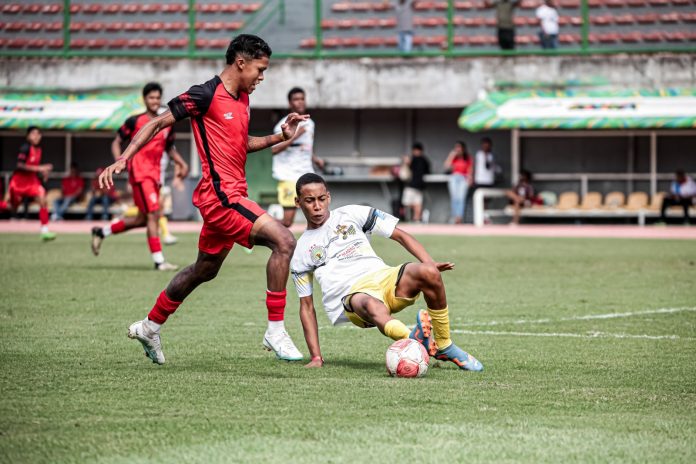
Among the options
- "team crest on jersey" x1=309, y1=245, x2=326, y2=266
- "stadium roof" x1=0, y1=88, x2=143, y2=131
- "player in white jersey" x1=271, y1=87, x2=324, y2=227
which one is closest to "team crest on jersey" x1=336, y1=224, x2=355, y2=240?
"team crest on jersey" x1=309, y1=245, x2=326, y2=266

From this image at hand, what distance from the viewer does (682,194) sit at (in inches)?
1172

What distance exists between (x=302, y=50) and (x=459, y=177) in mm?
5488

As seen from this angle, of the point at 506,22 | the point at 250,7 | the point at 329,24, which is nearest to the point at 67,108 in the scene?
the point at 250,7

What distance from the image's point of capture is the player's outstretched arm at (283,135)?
8.23 metres

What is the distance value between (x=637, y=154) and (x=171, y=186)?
12.7 metres

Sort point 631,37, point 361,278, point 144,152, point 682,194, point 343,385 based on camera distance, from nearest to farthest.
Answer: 1. point 343,385
2. point 361,278
3. point 144,152
4. point 682,194
5. point 631,37

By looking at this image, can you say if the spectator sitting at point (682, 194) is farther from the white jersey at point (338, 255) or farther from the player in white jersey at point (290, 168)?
the white jersey at point (338, 255)

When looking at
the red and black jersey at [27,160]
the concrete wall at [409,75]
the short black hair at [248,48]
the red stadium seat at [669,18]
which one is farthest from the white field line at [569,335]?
the red stadium seat at [669,18]

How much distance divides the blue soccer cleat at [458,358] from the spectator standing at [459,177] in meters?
23.7

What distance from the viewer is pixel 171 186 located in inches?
1305

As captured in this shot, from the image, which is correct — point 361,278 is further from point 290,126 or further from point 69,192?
point 69,192

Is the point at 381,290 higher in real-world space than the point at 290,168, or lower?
lower

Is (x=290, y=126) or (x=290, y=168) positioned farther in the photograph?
(x=290, y=168)

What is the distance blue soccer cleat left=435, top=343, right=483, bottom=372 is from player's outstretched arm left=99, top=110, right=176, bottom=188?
225 cm
